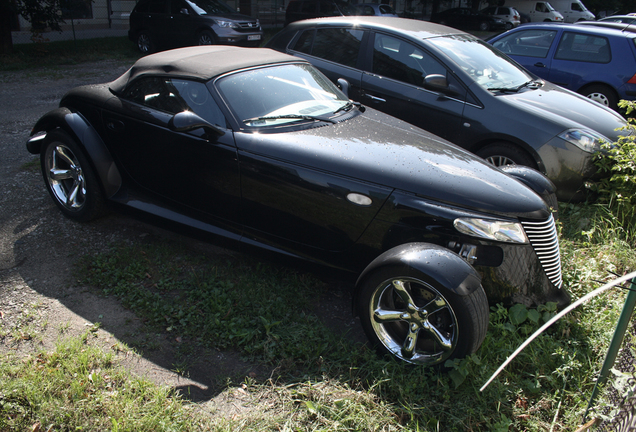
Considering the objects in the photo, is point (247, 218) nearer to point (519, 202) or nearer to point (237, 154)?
point (237, 154)

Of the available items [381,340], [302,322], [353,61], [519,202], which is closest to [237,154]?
[302,322]

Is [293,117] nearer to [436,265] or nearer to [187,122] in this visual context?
[187,122]

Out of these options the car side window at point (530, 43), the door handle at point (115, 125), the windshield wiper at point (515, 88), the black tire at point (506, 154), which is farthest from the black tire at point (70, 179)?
the car side window at point (530, 43)

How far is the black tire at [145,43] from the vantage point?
14.2 meters

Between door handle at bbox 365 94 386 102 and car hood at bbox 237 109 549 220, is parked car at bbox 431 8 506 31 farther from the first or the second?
car hood at bbox 237 109 549 220

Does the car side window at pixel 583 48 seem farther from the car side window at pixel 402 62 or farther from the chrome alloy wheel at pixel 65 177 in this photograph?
the chrome alloy wheel at pixel 65 177

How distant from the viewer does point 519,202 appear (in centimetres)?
289

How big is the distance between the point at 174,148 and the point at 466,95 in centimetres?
302

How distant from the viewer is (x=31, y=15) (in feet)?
42.4

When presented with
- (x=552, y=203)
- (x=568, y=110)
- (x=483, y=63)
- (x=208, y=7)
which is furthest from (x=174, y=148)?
(x=208, y=7)

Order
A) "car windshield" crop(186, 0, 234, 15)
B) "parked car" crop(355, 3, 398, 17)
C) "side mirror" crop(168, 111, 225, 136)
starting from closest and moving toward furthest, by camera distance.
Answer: "side mirror" crop(168, 111, 225, 136) → "car windshield" crop(186, 0, 234, 15) → "parked car" crop(355, 3, 398, 17)

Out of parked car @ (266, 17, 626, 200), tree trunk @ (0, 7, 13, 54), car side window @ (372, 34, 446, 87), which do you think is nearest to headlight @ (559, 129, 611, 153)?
parked car @ (266, 17, 626, 200)

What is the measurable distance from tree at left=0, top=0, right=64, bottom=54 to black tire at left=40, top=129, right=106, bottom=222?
1055cm

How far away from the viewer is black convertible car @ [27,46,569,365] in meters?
A: 2.76
